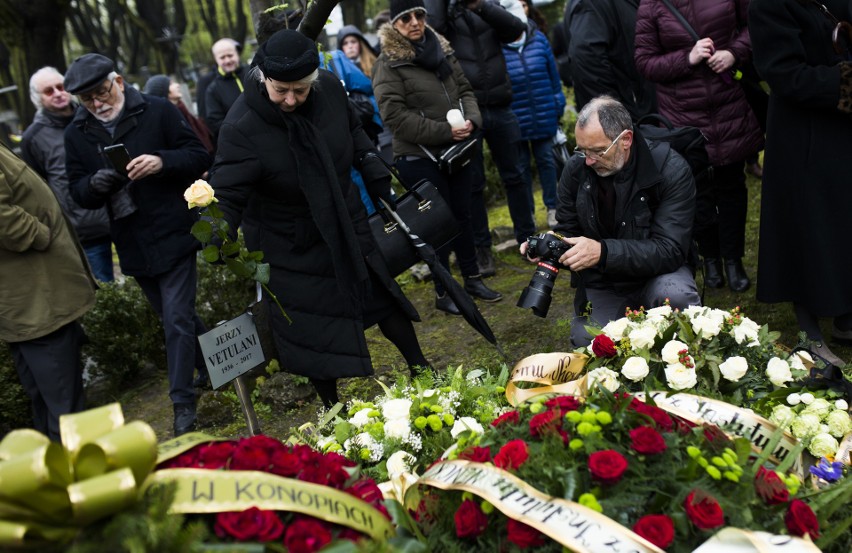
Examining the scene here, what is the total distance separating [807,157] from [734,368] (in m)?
1.71

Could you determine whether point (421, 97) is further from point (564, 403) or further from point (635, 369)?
point (564, 403)

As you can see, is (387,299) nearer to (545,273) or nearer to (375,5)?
(545,273)

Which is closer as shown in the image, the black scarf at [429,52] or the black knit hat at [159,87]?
the black scarf at [429,52]

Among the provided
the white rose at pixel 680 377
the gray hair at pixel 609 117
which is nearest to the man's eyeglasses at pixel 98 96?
the gray hair at pixel 609 117

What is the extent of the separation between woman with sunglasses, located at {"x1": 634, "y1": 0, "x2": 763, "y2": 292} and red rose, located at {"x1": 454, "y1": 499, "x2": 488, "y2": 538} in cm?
321

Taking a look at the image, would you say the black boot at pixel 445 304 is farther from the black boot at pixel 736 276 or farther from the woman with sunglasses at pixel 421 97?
the black boot at pixel 736 276

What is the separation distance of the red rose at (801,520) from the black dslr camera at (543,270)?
5.94 feet

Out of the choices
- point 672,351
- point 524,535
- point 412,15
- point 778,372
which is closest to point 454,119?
point 412,15

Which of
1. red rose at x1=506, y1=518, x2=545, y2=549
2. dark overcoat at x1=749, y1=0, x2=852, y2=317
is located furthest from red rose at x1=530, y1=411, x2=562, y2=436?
dark overcoat at x1=749, y1=0, x2=852, y2=317

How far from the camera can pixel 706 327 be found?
290cm

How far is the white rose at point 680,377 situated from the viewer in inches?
103

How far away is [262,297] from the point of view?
3977mm

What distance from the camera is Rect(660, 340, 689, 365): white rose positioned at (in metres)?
2.73

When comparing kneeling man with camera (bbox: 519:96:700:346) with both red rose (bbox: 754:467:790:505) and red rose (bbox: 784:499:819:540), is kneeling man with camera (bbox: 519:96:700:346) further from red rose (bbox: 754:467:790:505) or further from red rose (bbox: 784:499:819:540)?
red rose (bbox: 784:499:819:540)
